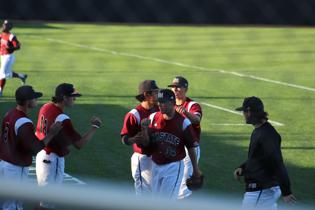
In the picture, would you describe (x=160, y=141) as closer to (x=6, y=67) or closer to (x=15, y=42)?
(x=15, y=42)

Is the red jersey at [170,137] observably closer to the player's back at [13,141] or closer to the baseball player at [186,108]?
the baseball player at [186,108]

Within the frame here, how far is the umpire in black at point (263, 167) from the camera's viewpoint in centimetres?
789

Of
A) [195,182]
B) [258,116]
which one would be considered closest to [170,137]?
[195,182]

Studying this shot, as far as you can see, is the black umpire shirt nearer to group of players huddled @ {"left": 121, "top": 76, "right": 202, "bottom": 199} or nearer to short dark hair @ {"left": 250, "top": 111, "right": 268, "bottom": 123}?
short dark hair @ {"left": 250, "top": 111, "right": 268, "bottom": 123}

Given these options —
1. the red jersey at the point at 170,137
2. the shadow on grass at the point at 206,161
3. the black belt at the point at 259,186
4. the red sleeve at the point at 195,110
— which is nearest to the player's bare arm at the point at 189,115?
the red sleeve at the point at 195,110

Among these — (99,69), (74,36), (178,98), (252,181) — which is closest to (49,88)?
(99,69)

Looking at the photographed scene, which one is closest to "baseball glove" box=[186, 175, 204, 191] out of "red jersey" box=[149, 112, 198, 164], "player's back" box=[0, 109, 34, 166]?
"red jersey" box=[149, 112, 198, 164]

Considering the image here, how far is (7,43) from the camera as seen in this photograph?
69.4 feet

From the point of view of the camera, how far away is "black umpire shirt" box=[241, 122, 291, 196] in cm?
788

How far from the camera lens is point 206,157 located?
13.4 meters

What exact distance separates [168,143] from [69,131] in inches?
44.0

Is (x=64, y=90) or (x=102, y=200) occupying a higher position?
(x=64, y=90)

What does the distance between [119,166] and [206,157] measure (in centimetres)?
167

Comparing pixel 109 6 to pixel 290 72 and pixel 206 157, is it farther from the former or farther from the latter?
pixel 290 72
